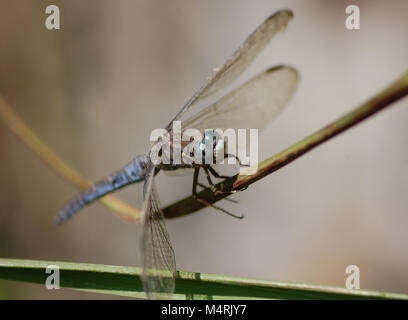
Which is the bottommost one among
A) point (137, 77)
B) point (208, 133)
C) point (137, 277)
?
point (137, 277)

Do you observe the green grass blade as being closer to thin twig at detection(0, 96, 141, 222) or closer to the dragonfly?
the dragonfly

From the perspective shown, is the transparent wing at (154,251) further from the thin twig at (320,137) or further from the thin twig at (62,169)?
the thin twig at (320,137)

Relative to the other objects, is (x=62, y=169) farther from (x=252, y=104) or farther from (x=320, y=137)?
(x=320, y=137)
